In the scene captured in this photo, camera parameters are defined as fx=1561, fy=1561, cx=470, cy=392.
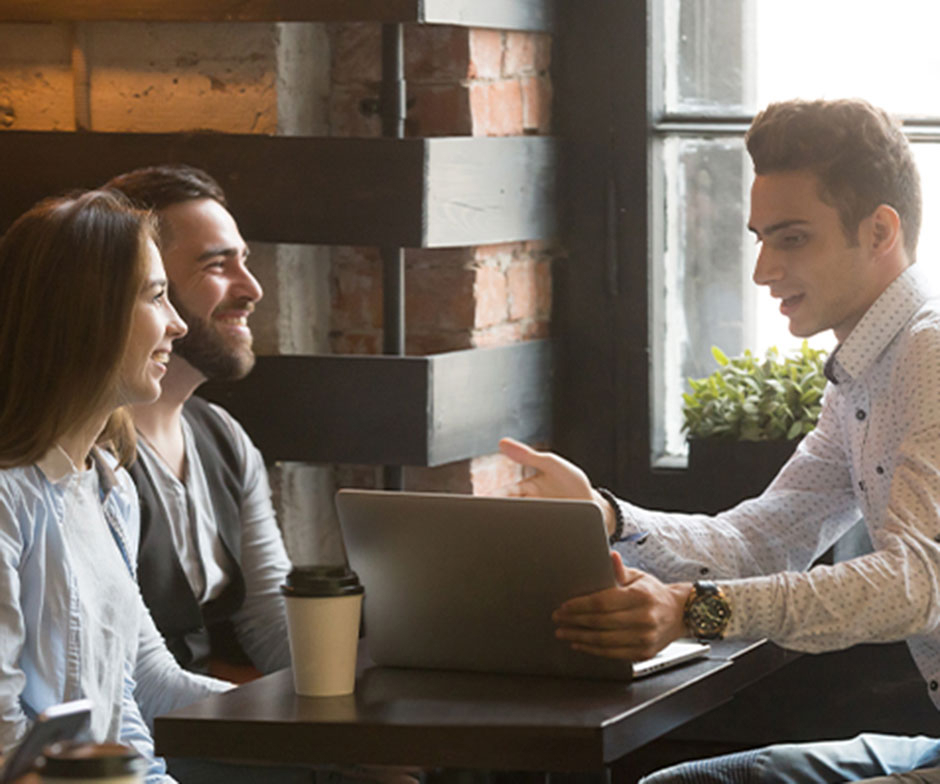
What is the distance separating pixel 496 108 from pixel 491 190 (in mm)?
174

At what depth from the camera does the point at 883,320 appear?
2.05 m

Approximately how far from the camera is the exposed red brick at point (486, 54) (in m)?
2.76

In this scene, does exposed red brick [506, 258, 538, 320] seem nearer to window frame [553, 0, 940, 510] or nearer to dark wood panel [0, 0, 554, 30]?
window frame [553, 0, 940, 510]

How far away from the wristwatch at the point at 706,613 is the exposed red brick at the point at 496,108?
1.22 meters

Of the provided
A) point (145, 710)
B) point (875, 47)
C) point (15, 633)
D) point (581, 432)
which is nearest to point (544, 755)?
point (15, 633)

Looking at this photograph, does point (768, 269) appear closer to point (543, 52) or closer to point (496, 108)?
point (496, 108)

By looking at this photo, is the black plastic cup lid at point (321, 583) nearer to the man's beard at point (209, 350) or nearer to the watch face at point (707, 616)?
the watch face at point (707, 616)

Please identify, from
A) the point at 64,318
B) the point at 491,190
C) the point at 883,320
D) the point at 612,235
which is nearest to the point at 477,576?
the point at 64,318

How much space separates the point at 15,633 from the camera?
173 centimetres

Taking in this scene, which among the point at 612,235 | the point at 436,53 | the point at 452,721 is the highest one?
the point at 436,53

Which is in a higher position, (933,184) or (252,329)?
(933,184)

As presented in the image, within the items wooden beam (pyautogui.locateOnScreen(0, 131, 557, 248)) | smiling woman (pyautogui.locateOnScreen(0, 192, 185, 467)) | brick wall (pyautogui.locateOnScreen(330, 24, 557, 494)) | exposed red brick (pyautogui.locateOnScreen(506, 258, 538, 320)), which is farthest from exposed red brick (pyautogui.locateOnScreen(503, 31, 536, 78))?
smiling woman (pyautogui.locateOnScreen(0, 192, 185, 467))

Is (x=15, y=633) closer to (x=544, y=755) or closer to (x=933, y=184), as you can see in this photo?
(x=544, y=755)

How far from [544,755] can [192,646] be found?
3.09 feet
